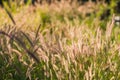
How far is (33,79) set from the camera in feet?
10.5

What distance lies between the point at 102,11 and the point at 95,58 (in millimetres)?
6134

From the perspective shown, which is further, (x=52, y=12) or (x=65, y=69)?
(x=52, y=12)

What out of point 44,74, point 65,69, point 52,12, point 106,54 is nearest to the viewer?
point 65,69

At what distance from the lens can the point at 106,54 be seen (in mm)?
3381

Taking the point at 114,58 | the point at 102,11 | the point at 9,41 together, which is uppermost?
the point at 9,41

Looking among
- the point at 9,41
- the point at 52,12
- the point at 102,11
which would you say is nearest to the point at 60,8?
the point at 52,12

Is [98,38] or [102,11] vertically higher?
[98,38]

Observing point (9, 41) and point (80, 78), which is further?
point (9, 41)

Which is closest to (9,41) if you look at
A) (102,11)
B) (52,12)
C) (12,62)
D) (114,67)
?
(12,62)

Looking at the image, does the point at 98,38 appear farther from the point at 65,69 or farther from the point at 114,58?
the point at 65,69

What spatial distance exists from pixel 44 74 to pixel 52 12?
568 centimetres

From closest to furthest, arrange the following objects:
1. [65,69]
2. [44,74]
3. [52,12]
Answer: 1. [65,69]
2. [44,74]
3. [52,12]

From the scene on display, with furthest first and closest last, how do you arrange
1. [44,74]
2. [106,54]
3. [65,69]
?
[106,54], [44,74], [65,69]

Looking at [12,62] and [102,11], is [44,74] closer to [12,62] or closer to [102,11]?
[12,62]
